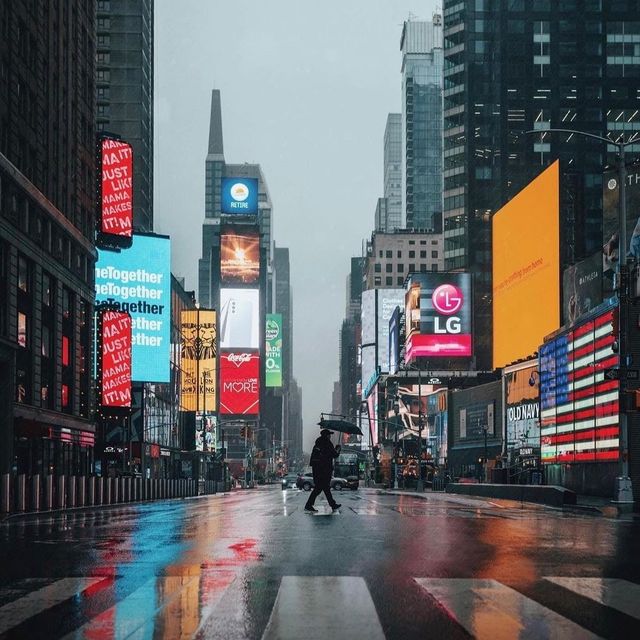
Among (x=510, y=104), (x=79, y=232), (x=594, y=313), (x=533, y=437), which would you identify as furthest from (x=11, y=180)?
(x=510, y=104)

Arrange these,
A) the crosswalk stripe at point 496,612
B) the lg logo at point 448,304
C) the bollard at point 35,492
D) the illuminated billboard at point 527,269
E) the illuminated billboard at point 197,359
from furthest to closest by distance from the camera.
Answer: the lg logo at point 448,304, the illuminated billboard at point 197,359, the illuminated billboard at point 527,269, the bollard at point 35,492, the crosswalk stripe at point 496,612

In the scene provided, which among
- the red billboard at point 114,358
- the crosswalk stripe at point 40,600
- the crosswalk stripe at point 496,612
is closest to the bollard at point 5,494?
the crosswalk stripe at point 40,600

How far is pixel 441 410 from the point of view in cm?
13500

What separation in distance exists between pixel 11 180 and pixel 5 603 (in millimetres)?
45917

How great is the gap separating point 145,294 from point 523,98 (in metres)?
76.8

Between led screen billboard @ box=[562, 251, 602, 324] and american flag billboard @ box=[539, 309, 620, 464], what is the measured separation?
11.6 meters

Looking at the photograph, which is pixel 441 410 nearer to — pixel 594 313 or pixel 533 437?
pixel 533 437

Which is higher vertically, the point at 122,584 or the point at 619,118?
the point at 619,118

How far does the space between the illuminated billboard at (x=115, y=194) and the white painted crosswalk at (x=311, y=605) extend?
6396 centimetres

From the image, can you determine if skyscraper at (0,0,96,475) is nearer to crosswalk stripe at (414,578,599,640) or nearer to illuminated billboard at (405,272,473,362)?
crosswalk stripe at (414,578,599,640)

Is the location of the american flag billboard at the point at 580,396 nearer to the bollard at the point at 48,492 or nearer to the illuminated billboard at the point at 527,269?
the bollard at the point at 48,492

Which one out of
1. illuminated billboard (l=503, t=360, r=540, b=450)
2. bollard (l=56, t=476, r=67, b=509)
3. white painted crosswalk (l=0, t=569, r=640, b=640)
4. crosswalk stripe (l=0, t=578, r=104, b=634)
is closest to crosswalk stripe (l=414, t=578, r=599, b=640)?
white painted crosswalk (l=0, t=569, r=640, b=640)

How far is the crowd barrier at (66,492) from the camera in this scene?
33.1 metres

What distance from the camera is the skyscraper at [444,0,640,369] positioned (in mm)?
147500
